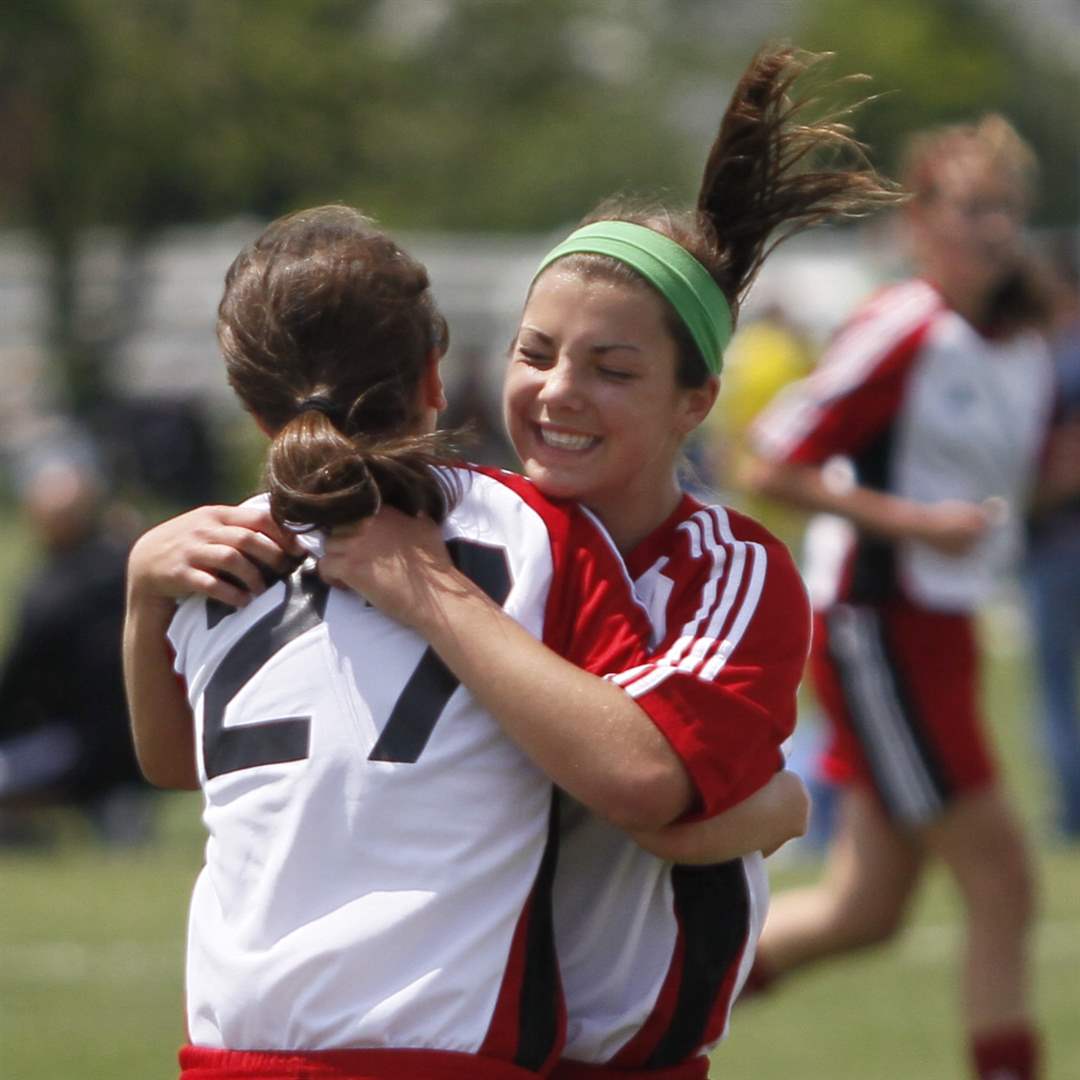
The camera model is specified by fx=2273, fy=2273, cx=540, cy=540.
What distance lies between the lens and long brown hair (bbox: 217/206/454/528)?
2420 mm

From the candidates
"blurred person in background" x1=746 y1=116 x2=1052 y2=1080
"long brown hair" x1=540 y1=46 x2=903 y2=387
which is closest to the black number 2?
"long brown hair" x1=540 y1=46 x2=903 y2=387

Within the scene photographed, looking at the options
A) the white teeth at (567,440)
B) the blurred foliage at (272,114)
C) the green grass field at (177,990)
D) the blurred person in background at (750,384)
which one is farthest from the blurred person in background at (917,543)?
the blurred foliage at (272,114)

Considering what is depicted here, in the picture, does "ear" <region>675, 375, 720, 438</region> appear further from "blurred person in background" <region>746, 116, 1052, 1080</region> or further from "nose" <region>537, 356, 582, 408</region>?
"blurred person in background" <region>746, 116, 1052, 1080</region>

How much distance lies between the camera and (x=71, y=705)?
9336 mm

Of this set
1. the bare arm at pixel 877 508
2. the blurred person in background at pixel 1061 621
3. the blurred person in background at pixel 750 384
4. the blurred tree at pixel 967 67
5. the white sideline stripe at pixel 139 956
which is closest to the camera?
the bare arm at pixel 877 508

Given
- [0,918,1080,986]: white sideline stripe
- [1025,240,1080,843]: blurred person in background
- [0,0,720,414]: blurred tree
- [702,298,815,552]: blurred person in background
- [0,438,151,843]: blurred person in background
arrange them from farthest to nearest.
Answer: [0,0,720,414]: blurred tree < [702,298,815,552]: blurred person in background < [0,438,151,843]: blurred person in background < [1025,240,1080,843]: blurred person in background < [0,918,1080,986]: white sideline stripe

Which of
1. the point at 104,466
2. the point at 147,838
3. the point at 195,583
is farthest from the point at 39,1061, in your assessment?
the point at 104,466

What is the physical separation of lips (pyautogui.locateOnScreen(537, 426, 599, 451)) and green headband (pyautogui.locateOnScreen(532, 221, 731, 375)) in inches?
6.7

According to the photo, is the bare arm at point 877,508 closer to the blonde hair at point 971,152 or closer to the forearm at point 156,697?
the blonde hair at point 971,152

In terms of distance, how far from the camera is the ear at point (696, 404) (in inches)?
104

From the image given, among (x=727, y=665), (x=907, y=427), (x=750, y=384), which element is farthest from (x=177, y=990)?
(x=750, y=384)

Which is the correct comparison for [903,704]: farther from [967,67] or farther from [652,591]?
[967,67]

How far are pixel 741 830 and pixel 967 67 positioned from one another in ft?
177

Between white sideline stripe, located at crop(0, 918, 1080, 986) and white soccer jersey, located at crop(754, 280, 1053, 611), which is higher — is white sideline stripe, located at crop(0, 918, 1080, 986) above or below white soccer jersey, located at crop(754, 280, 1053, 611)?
below
